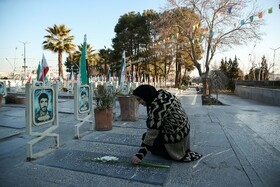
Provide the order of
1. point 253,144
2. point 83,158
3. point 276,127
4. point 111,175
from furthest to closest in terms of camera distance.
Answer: point 276,127 → point 253,144 → point 83,158 → point 111,175

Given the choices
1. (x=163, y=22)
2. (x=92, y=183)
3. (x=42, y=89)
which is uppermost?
(x=163, y=22)

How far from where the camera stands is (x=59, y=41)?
91.6ft

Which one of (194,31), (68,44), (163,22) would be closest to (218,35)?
(194,31)

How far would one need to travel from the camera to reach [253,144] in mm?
4156

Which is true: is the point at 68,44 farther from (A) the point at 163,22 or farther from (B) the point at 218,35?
(B) the point at 218,35

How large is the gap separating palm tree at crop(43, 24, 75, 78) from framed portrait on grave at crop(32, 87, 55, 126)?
26093mm

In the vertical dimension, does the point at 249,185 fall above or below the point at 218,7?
below

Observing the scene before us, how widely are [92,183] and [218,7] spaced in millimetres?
14880

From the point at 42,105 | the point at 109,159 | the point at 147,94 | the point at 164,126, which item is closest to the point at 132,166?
the point at 109,159

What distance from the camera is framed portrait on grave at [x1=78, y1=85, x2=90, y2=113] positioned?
15.5 feet

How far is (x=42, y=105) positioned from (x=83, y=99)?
1380mm

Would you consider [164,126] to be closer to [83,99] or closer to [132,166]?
[132,166]

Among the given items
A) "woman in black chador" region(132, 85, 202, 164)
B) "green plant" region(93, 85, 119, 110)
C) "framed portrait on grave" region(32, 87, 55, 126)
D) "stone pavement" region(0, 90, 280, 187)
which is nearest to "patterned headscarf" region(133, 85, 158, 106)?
"woman in black chador" region(132, 85, 202, 164)

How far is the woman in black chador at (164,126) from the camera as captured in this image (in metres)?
2.99
